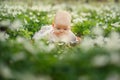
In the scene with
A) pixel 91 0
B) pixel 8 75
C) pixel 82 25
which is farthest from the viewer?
pixel 91 0

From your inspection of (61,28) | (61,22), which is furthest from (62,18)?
(61,28)

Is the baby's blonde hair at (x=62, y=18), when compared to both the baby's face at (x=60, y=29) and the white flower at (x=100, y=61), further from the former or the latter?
the white flower at (x=100, y=61)

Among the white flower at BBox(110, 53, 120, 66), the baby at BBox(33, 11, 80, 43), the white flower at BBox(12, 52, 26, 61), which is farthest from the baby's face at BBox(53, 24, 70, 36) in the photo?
the white flower at BBox(110, 53, 120, 66)

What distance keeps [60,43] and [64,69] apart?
8.87ft

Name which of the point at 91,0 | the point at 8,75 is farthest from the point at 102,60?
the point at 91,0

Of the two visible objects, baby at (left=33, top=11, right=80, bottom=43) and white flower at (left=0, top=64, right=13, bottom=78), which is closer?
white flower at (left=0, top=64, right=13, bottom=78)

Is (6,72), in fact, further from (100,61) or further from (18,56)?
(100,61)

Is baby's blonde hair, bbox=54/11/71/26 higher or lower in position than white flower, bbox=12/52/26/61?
lower

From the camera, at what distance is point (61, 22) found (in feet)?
23.7

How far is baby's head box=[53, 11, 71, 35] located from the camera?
7.18 metres

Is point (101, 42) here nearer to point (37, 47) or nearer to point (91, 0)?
point (37, 47)

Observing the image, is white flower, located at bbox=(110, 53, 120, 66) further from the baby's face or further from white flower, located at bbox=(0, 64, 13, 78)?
the baby's face

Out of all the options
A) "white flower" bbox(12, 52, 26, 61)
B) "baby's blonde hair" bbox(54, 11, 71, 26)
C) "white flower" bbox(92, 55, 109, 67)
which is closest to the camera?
"white flower" bbox(92, 55, 109, 67)

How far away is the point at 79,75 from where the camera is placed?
131 inches
